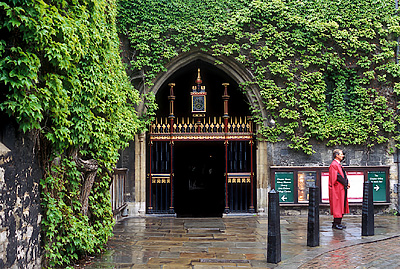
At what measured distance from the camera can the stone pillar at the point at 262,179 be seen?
1066cm

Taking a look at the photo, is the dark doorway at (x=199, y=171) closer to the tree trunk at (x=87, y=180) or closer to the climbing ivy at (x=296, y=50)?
the climbing ivy at (x=296, y=50)

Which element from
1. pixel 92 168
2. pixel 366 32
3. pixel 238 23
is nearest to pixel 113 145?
pixel 92 168

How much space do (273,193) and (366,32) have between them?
6.85 meters

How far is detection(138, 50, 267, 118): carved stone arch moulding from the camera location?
35.6ft

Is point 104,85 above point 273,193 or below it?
above

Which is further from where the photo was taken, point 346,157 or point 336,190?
point 346,157

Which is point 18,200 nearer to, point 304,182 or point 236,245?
point 236,245

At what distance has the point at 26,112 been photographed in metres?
4.06

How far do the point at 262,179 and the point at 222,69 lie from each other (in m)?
3.03

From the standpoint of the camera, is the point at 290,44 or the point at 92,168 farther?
the point at 290,44

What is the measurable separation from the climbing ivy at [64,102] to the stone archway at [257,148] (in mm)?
3485

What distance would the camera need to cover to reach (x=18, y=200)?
4.39m

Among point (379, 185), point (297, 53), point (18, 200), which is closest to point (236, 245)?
point (18, 200)

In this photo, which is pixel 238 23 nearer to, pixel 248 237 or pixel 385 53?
pixel 385 53
